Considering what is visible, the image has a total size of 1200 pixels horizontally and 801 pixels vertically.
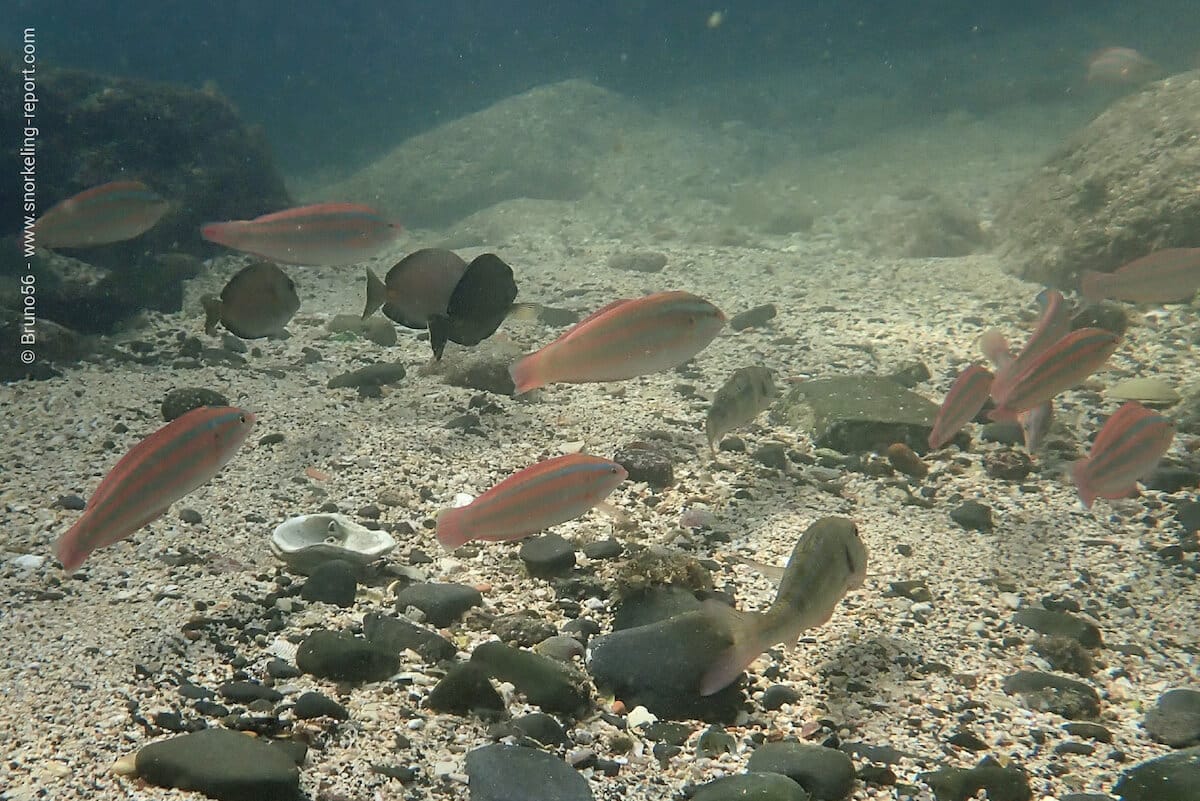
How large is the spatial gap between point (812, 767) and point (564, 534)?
79.7 inches

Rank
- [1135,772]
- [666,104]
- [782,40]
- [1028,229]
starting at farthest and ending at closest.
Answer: [782,40]
[666,104]
[1028,229]
[1135,772]

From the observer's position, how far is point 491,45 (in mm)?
39500

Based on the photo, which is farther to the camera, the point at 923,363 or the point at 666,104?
the point at 666,104

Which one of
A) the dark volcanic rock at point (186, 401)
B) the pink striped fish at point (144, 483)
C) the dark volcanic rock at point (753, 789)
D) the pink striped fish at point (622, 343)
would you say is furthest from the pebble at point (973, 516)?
the dark volcanic rock at point (186, 401)

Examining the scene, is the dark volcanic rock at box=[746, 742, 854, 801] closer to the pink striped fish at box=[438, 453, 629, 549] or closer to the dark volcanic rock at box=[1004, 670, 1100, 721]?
the dark volcanic rock at box=[1004, 670, 1100, 721]

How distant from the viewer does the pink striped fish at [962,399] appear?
453 centimetres

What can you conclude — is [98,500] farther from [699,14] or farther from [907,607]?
[699,14]

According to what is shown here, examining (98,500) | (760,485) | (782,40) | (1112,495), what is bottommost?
(760,485)

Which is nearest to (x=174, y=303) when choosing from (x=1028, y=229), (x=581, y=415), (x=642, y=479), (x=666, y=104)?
(x=581, y=415)

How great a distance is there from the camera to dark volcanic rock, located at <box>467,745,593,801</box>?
2.34 meters

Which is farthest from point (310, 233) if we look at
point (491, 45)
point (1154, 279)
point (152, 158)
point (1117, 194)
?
point (491, 45)

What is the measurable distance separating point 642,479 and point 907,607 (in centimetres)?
180

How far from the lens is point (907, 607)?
3795 millimetres

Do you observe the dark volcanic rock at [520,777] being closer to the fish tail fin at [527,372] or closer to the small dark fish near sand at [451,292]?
the fish tail fin at [527,372]
